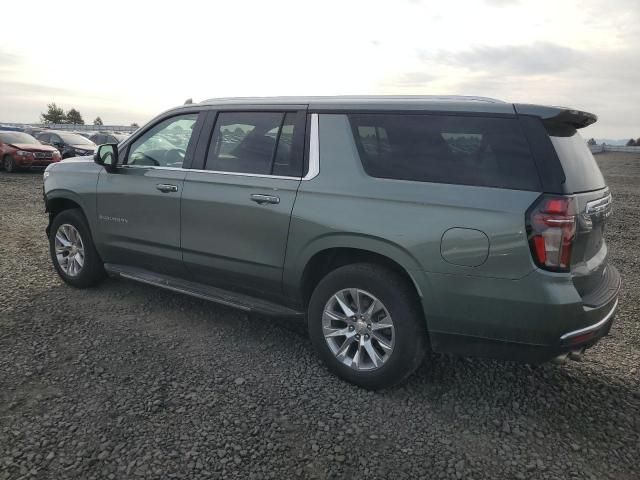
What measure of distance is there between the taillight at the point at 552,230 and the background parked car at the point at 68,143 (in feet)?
63.2

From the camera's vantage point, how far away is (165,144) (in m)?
4.48

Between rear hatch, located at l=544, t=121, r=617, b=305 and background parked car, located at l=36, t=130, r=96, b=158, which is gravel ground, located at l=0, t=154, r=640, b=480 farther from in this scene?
background parked car, located at l=36, t=130, r=96, b=158

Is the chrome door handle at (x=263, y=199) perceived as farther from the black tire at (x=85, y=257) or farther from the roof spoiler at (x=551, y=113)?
the black tire at (x=85, y=257)

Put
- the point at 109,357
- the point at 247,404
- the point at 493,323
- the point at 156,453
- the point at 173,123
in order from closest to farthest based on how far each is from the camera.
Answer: the point at 156,453, the point at 493,323, the point at 247,404, the point at 109,357, the point at 173,123

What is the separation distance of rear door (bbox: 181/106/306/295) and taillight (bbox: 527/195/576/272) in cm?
157

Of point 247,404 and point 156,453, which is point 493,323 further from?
point 156,453

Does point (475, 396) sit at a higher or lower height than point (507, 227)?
lower

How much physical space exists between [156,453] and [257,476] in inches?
22.4

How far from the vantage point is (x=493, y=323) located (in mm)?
2885

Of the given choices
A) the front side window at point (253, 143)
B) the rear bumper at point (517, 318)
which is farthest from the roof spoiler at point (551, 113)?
the front side window at point (253, 143)

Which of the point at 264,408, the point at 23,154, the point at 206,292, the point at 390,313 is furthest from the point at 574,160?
the point at 23,154

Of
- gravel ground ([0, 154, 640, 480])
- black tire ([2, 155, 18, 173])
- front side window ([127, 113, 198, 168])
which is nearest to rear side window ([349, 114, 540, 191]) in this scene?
gravel ground ([0, 154, 640, 480])

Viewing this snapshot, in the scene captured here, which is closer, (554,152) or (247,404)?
(554,152)

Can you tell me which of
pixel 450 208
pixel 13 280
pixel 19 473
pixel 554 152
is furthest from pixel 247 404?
pixel 13 280
